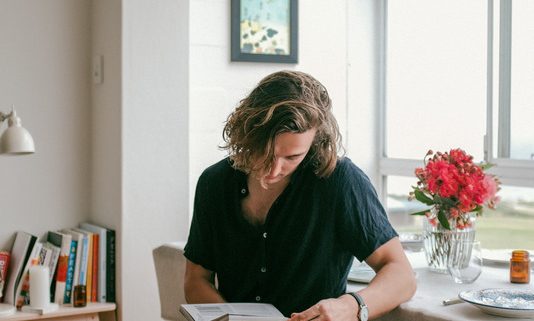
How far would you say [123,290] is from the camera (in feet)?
9.56

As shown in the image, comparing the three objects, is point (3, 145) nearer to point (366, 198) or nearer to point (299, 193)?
point (299, 193)

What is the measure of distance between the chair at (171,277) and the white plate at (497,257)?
0.98 meters

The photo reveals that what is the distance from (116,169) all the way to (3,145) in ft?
2.19

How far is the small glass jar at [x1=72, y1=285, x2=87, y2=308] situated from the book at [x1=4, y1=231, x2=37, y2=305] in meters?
0.22

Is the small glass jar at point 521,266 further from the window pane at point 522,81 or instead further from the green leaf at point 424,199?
the window pane at point 522,81

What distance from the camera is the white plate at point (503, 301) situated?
5.42 feet

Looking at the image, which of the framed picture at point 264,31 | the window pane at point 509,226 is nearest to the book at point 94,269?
the framed picture at point 264,31

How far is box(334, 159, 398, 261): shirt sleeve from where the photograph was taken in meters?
1.77

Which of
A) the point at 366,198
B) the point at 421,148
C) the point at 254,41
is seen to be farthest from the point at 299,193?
the point at 421,148

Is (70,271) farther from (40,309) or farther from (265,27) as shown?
(265,27)

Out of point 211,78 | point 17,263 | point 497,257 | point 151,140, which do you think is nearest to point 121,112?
point 151,140

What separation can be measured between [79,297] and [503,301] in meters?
1.68

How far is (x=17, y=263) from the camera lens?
288 centimetres

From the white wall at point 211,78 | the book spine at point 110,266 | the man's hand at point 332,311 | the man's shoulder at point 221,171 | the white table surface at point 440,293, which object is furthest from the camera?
the white wall at point 211,78
